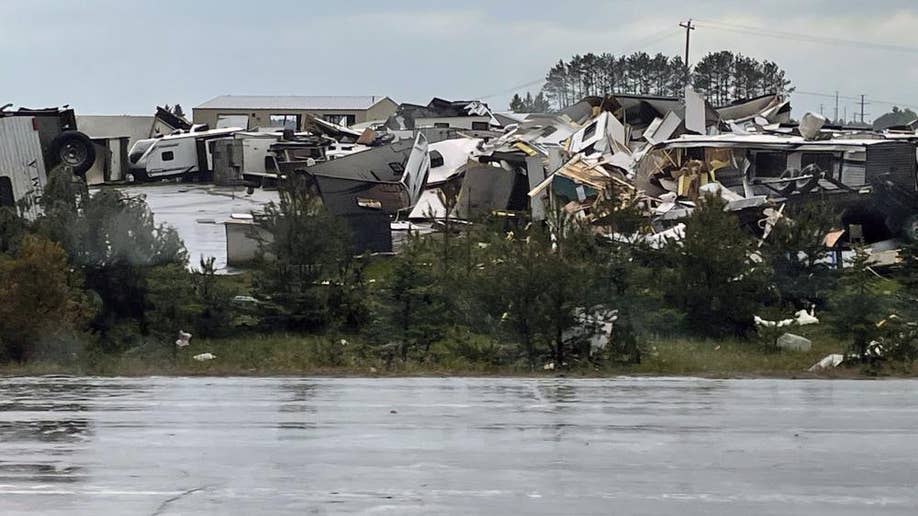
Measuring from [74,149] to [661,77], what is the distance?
5178 cm

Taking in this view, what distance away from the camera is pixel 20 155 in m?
32.0

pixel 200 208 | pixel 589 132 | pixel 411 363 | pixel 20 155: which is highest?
→ pixel 589 132

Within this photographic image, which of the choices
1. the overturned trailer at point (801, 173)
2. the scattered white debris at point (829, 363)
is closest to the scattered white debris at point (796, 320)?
the scattered white debris at point (829, 363)

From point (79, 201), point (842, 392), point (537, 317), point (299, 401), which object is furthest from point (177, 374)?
point (79, 201)

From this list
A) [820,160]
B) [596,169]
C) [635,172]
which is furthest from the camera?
[635,172]

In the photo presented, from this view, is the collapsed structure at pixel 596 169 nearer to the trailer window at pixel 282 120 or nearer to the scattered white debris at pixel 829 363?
the scattered white debris at pixel 829 363

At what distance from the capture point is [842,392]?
37.8 feet

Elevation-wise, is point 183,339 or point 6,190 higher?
point 6,190

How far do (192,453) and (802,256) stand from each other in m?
14.6

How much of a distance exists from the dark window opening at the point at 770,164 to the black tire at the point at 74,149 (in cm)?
2147

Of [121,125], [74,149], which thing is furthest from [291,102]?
[74,149]

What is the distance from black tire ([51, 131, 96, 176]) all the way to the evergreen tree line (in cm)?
3829

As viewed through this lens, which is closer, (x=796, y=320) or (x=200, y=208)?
(x=796, y=320)

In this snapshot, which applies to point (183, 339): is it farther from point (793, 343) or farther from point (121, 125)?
point (121, 125)
